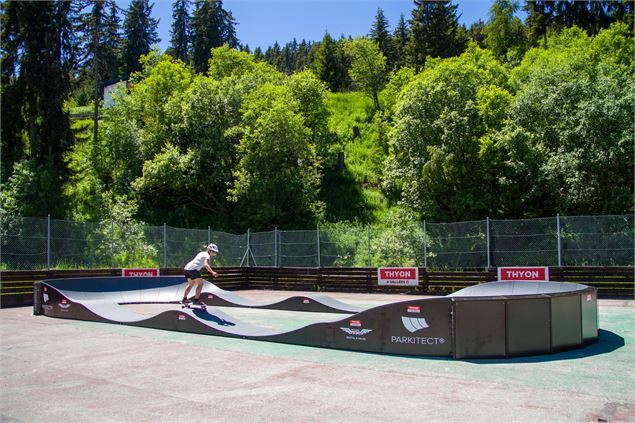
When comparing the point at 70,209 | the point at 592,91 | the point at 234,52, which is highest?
the point at 234,52

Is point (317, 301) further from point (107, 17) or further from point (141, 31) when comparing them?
point (141, 31)

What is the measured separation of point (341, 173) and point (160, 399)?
45.3 m

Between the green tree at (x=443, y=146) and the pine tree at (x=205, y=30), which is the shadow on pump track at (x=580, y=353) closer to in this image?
the green tree at (x=443, y=146)

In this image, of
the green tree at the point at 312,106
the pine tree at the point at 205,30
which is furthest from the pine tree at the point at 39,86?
the pine tree at the point at 205,30

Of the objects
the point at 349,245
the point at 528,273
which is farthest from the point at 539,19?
the point at 528,273

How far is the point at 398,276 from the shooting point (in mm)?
23422

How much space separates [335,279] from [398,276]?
3.31m

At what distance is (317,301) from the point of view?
16.5 metres

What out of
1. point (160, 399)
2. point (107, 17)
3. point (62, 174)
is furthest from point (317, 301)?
point (107, 17)

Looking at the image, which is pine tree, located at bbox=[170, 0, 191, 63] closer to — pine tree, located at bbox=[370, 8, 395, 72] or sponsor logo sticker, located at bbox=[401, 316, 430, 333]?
pine tree, located at bbox=[370, 8, 395, 72]

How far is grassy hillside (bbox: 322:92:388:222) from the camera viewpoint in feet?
146

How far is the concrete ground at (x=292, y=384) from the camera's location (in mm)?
6199

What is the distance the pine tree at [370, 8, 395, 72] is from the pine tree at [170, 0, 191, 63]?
97.1ft

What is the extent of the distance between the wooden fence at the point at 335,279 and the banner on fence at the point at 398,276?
0.21 metres
